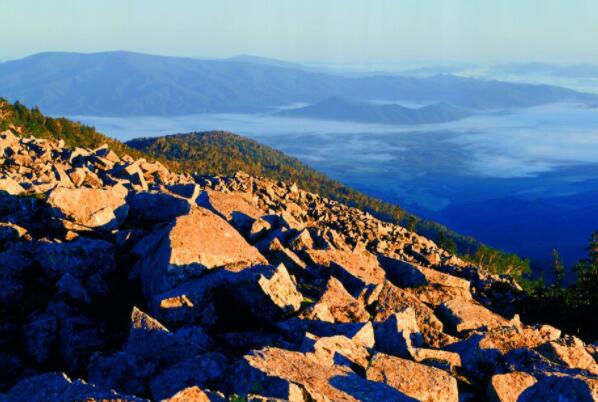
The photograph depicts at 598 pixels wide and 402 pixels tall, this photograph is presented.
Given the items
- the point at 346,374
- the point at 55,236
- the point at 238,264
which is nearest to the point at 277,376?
the point at 346,374

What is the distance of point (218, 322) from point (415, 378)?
8159 mm

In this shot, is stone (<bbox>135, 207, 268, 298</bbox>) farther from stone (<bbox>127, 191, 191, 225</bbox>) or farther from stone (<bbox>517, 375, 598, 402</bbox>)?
stone (<bbox>517, 375, 598, 402</bbox>)

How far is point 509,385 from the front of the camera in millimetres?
17453

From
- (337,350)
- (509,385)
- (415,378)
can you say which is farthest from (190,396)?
(509,385)

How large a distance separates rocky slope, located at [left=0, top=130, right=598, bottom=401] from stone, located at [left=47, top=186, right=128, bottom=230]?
0.24 feet

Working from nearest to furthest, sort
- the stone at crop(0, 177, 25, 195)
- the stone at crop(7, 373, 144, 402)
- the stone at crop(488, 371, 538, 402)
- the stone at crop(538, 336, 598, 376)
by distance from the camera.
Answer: the stone at crop(7, 373, 144, 402), the stone at crop(488, 371, 538, 402), the stone at crop(538, 336, 598, 376), the stone at crop(0, 177, 25, 195)

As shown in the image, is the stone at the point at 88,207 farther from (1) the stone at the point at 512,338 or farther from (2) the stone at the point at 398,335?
(1) the stone at the point at 512,338

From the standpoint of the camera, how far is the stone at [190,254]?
74.0 ft

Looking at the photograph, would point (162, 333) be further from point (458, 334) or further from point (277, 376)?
point (458, 334)

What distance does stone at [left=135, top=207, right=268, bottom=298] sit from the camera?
22.6 metres

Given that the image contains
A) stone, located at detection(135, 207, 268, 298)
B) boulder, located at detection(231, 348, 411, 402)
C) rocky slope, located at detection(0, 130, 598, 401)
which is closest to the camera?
boulder, located at detection(231, 348, 411, 402)

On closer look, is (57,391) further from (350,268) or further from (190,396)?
(350,268)

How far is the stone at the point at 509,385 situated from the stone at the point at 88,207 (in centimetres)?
2051

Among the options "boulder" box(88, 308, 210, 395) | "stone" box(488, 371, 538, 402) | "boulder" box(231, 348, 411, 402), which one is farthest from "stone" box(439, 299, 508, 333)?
"boulder" box(88, 308, 210, 395)
